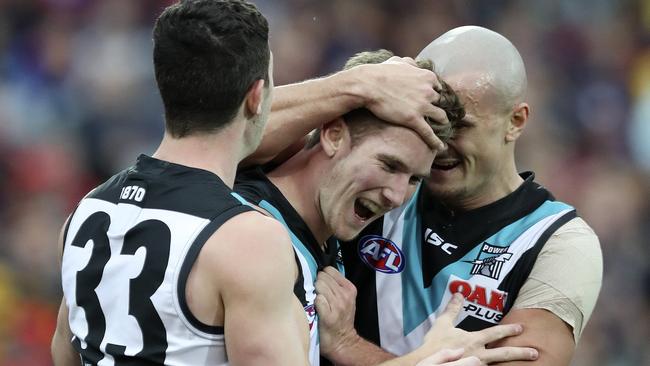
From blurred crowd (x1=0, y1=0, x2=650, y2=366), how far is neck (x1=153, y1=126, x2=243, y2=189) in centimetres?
514

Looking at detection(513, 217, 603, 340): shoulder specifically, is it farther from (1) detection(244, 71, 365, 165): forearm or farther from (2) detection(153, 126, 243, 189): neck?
(2) detection(153, 126, 243, 189): neck

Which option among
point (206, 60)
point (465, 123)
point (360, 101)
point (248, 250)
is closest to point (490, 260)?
point (465, 123)

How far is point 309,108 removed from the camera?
420 centimetres

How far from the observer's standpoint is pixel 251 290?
3133 millimetres

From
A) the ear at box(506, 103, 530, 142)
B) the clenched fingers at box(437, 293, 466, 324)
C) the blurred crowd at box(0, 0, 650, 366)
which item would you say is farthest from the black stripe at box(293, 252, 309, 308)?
the blurred crowd at box(0, 0, 650, 366)

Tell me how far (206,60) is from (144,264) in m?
0.69

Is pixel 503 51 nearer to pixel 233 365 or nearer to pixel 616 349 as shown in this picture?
pixel 233 365

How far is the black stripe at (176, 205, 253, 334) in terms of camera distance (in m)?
3.17

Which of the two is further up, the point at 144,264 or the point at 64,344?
the point at 144,264

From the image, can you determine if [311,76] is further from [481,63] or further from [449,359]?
[449,359]

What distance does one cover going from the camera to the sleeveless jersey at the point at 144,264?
3.21 m

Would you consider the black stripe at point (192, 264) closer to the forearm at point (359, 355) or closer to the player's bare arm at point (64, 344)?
the player's bare arm at point (64, 344)

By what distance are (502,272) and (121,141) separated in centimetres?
546

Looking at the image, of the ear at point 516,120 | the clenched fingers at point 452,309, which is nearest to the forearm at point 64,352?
the clenched fingers at point 452,309
